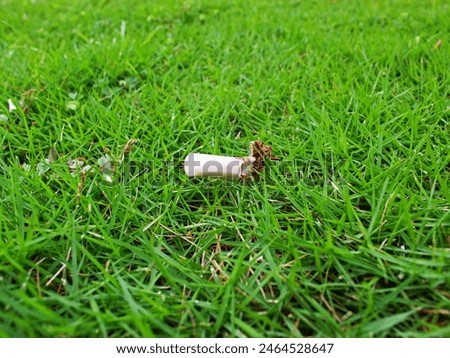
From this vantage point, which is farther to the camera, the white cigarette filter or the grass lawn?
the white cigarette filter

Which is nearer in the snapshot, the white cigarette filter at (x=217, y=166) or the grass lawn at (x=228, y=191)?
the grass lawn at (x=228, y=191)

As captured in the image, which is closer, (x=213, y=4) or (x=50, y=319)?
(x=50, y=319)

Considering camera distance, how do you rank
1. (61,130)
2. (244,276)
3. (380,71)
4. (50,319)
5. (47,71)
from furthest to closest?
(47,71) < (380,71) < (61,130) < (244,276) < (50,319)
